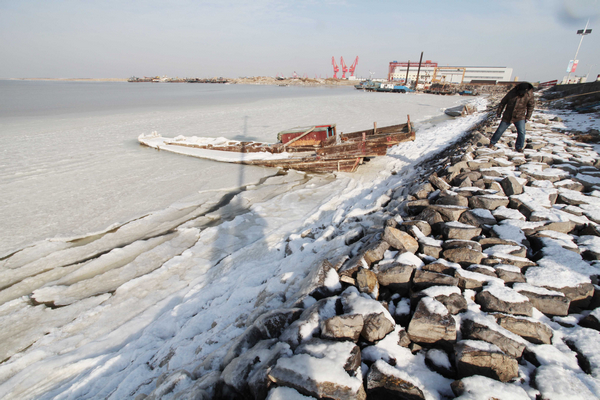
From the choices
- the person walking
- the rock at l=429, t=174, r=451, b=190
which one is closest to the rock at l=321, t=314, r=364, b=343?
the rock at l=429, t=174, r=451, b=190

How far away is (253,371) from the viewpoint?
208 centimetres

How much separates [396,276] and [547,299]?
49.7 inches

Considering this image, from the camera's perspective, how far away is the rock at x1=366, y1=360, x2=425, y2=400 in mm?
1746

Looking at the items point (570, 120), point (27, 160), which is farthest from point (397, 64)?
point (27, 160)

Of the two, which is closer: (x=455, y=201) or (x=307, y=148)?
(x=455, y=201)

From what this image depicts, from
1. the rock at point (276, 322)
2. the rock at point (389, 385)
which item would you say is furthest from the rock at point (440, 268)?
the rock at point (276, 322)

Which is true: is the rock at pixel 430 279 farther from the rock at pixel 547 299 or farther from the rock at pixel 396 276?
the rock at pixel 547 299

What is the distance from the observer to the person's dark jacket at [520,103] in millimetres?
6145

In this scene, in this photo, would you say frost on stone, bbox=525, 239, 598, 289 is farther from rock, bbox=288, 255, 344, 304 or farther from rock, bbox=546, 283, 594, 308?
rock, bbox=288, 255, 344, 304

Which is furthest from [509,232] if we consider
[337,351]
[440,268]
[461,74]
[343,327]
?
[461,74]

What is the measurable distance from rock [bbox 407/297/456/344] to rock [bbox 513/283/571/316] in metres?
0.94

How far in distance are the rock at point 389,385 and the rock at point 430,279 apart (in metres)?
1.01

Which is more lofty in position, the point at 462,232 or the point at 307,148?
the point at 462,232

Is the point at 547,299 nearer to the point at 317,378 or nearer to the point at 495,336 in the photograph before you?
the point at 495,336
